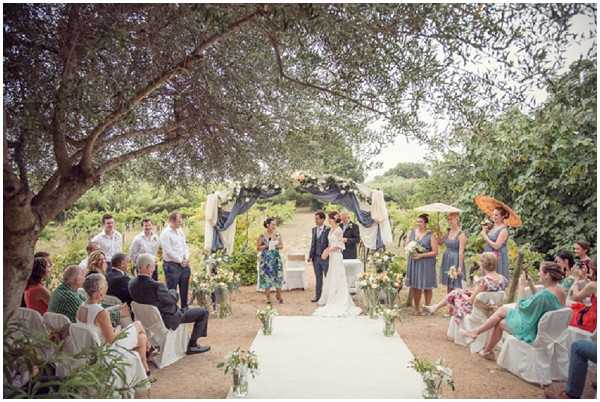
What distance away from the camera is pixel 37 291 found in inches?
195

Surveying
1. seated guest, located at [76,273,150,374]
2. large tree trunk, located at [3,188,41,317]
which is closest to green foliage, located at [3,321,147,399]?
large tree trunk, located at [3,188,41,317]

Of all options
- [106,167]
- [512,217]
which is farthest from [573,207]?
[106,167]

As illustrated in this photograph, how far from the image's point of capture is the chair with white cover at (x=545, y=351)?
4.77m

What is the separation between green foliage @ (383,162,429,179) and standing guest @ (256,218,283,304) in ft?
38.1

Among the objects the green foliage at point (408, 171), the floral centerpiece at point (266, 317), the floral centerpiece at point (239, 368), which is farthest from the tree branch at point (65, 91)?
the green foliage at point (408, 171)

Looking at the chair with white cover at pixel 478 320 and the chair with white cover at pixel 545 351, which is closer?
the chair with white cover at pixel 545 351

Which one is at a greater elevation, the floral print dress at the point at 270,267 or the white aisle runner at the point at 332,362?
the floral print dress at the point at 270,267

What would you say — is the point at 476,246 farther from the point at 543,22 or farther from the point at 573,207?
the point at 543,22

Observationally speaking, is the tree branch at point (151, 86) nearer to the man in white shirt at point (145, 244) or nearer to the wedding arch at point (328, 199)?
the man in white shirt at point (145, 244)

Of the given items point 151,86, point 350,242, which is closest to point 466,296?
point 350,242

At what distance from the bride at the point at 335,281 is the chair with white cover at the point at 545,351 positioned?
143 inches

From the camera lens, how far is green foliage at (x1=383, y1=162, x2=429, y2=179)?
1962cm

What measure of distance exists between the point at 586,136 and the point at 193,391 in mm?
6191

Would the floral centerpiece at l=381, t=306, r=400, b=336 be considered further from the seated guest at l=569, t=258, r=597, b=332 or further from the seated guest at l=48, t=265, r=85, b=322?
the seated guest at l=48, t=265, r=85, b=322
